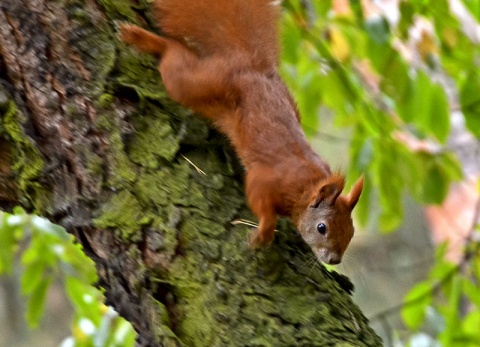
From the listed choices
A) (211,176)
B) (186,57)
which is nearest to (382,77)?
(186,57)

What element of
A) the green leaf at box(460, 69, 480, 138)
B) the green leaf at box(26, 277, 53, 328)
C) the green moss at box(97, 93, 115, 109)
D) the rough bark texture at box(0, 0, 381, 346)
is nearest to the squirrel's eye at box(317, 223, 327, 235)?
the rough bark texture at box(0, 0, 381, 346)

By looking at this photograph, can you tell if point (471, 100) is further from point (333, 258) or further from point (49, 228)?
point (49, 228)

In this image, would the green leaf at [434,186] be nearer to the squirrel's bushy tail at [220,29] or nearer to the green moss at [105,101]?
the squirrel's bushy tail at [220,29]

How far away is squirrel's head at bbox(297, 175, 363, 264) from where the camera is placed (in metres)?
1.54

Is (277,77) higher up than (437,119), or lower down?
higher up

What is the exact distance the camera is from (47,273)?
209 centimetres

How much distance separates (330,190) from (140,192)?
0.50 m

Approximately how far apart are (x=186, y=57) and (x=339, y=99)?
0.77 meters

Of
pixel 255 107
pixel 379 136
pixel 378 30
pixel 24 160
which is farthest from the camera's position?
pixel 379 136

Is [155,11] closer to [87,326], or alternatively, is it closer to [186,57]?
[186,57]

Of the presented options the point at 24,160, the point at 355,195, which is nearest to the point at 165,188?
the point at 24,160

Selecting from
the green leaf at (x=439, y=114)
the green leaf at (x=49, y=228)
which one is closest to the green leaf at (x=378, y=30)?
the green leaf at (x=439, y=114)

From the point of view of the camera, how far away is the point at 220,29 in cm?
168

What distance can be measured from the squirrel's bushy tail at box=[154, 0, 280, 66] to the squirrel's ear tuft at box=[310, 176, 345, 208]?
33 cm
